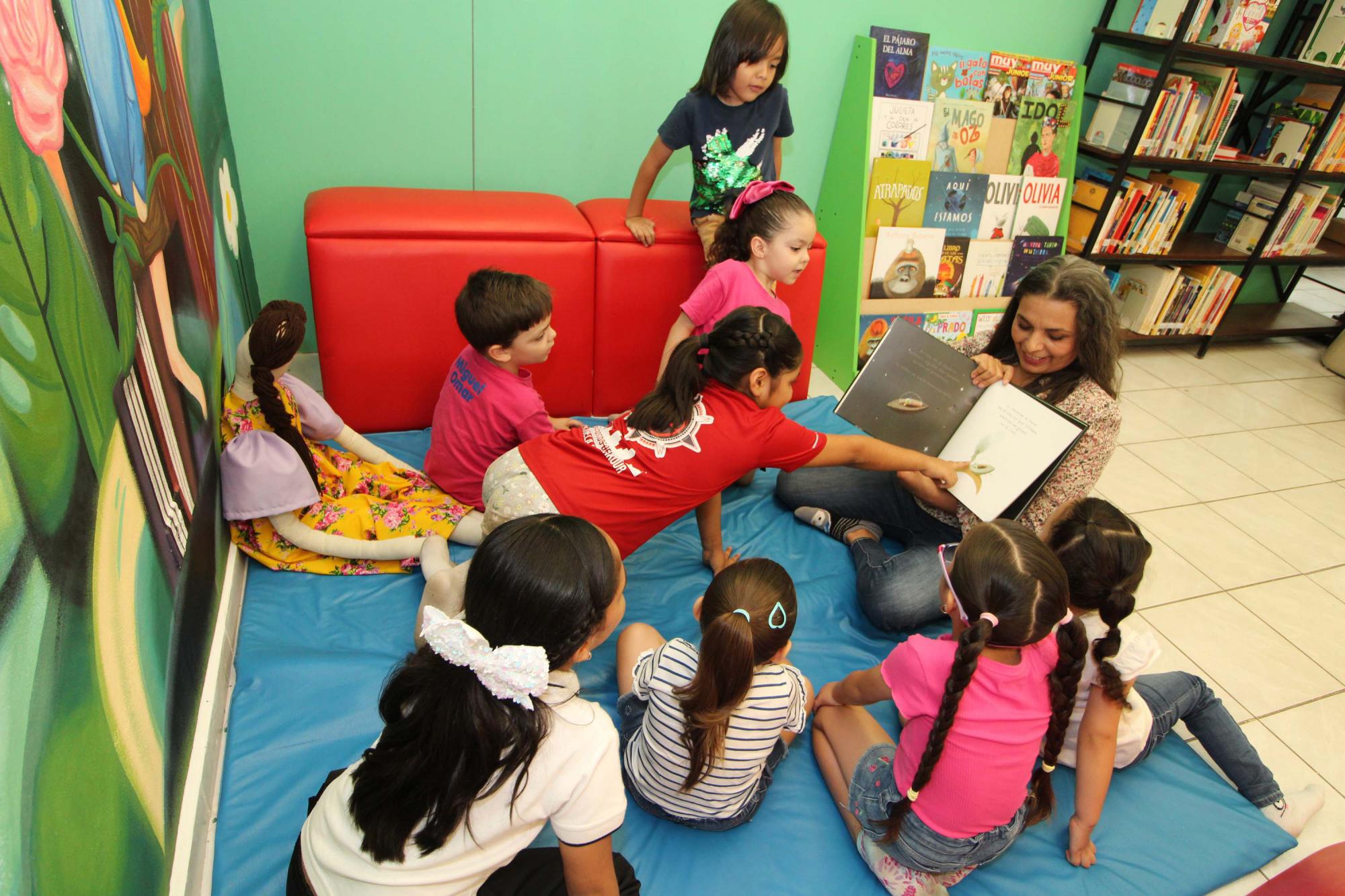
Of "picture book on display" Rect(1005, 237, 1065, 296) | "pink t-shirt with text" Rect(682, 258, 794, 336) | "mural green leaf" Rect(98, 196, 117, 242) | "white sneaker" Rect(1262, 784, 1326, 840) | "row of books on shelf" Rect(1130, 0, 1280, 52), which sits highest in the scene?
"row of books on shelf" Rect(1130, 0, 1280, 52)

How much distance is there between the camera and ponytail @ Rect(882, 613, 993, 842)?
1.14m

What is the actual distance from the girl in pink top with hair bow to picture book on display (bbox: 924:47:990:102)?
1.25 m

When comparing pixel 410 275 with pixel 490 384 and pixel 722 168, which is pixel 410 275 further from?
pixel 722 168

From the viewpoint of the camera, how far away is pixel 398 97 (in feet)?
7.95

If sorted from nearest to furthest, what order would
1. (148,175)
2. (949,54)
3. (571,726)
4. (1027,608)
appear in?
(571,726) < (1027,608) < (148,175) < (949,54)

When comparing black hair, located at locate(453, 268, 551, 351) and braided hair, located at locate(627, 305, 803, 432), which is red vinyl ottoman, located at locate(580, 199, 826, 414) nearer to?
black hair, located at locate(453, 268, 551, 351)

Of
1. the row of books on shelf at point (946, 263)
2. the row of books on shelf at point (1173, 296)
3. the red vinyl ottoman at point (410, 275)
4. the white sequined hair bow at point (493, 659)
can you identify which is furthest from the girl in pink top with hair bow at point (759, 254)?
the row of books on shelf at point (1173, 296)

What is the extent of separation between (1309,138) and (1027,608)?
3766 mm

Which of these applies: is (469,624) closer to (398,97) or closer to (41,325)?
(41,325)

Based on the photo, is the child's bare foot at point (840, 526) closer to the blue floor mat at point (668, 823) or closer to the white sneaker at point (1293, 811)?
the blue floor mat at point (668, 823)

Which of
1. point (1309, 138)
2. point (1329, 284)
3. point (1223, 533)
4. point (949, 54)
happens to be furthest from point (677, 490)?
point (1329, 284)

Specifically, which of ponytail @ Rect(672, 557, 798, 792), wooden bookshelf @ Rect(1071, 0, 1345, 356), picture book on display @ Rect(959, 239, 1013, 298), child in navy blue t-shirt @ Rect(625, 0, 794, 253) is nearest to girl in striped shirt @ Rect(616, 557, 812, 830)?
ponytail @ Rect(672, 557, 798, 792)

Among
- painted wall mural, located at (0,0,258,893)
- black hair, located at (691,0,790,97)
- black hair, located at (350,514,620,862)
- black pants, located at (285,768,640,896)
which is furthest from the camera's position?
black hair, located at (691,0,790,97)

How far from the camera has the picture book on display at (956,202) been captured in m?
3.18
